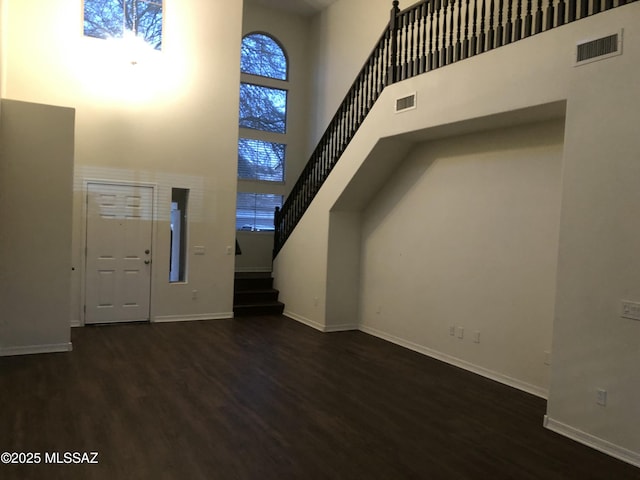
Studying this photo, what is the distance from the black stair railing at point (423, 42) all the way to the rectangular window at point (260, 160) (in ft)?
5.05

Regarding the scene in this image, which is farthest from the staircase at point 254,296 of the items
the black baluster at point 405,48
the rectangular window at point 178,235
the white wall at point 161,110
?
the black baluster at point 405,48

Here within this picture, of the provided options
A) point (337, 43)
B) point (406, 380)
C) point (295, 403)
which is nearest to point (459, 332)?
point (406, 380)

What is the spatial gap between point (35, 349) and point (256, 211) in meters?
5.14

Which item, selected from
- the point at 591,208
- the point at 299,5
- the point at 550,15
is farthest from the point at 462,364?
the point at 299,5

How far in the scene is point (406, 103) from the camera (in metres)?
5.46

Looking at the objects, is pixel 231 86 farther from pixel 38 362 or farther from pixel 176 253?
pixel 38 362

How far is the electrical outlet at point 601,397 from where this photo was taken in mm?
3412

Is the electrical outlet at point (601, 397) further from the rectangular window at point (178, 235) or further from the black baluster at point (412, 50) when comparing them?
the rectangular window at point (178, 235)

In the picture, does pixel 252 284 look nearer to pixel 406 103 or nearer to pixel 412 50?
pixel 406 103

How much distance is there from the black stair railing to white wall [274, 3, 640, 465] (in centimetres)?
17

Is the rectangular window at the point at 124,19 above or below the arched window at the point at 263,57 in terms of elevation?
below

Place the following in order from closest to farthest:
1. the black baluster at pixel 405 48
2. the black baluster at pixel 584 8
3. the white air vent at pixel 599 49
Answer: the white air vent at pixel 599 49, the black baluster at pixel 584 8, the black baluster at pixel 405 48

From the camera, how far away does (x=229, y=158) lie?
7621 millimetres

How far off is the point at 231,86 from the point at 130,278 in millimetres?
3330
